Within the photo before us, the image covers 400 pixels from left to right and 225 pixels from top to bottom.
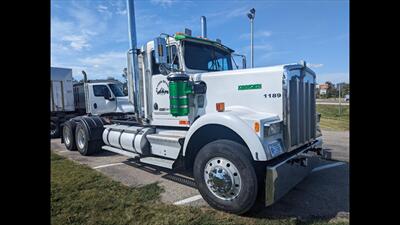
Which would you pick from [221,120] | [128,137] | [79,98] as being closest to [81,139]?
Result: [128,137]

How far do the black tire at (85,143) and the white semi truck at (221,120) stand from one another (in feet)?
5.21

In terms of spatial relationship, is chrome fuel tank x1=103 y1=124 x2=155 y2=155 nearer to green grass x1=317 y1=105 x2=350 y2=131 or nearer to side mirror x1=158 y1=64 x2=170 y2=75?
side mirror x1=158 y1=64 x2=170 y2=75

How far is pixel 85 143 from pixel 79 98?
8.68 m

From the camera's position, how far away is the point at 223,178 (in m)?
3.67

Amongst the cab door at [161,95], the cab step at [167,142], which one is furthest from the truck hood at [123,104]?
the cab step at [167,142]

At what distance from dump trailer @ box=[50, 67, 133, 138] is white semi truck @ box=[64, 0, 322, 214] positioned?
5.41 meters

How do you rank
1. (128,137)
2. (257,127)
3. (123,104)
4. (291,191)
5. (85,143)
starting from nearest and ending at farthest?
(257,127), (291,191), (128,137), (85,143), (123,104)

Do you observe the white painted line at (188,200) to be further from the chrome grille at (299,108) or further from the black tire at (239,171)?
the chrome grille at (299,108)

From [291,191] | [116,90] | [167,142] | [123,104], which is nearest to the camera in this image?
[291,191]

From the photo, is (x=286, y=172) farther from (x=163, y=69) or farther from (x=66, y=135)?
(x=66, y=135)

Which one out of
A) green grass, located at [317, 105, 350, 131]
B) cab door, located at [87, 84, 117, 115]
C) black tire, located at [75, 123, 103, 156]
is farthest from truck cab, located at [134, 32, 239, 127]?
green grass, located at [317, 105, 350, 131]

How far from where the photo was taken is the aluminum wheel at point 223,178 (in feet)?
11.9

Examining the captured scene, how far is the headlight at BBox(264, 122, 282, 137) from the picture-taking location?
11.6 feet

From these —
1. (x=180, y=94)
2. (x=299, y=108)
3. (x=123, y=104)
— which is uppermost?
(x=180, y=94)
